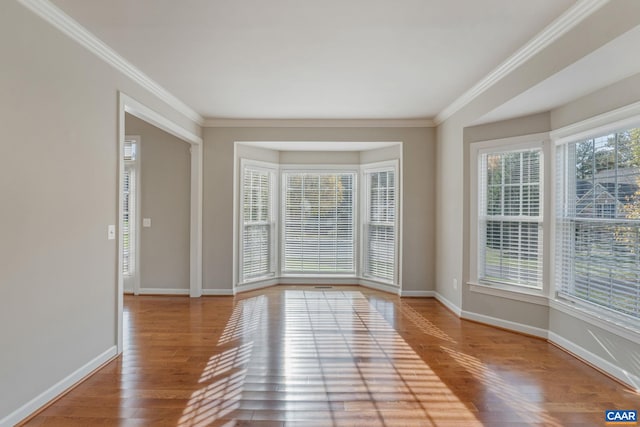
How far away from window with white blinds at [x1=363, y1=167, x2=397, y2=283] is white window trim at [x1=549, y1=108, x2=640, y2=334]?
228cm

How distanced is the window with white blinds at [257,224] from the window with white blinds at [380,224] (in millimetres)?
1604

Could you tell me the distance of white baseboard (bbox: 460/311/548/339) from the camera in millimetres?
3574

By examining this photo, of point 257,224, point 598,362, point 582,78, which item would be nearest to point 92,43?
point 257,224

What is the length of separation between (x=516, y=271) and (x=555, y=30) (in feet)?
7.80

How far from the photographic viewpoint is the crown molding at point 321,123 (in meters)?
5.09

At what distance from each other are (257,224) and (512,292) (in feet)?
12.1

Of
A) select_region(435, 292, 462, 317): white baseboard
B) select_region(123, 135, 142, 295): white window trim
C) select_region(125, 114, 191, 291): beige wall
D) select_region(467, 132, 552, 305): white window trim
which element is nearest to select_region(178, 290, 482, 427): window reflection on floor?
select_region(435, 292, 462, 317): white baseboard

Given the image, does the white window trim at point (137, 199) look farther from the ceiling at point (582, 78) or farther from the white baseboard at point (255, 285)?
the ceiling at point (582, 78)

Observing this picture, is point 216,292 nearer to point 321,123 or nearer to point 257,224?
point 257,224

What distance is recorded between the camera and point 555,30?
8.18 feet

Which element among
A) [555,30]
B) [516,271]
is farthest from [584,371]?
[555,30]

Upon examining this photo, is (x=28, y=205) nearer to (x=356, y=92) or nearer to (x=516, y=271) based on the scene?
(x=356, y=92)

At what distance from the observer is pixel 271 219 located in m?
5.88

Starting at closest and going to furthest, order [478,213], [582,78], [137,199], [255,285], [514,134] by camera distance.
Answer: [582,78]
[514,134]
[478,213]
[137,199]
[255,285]
